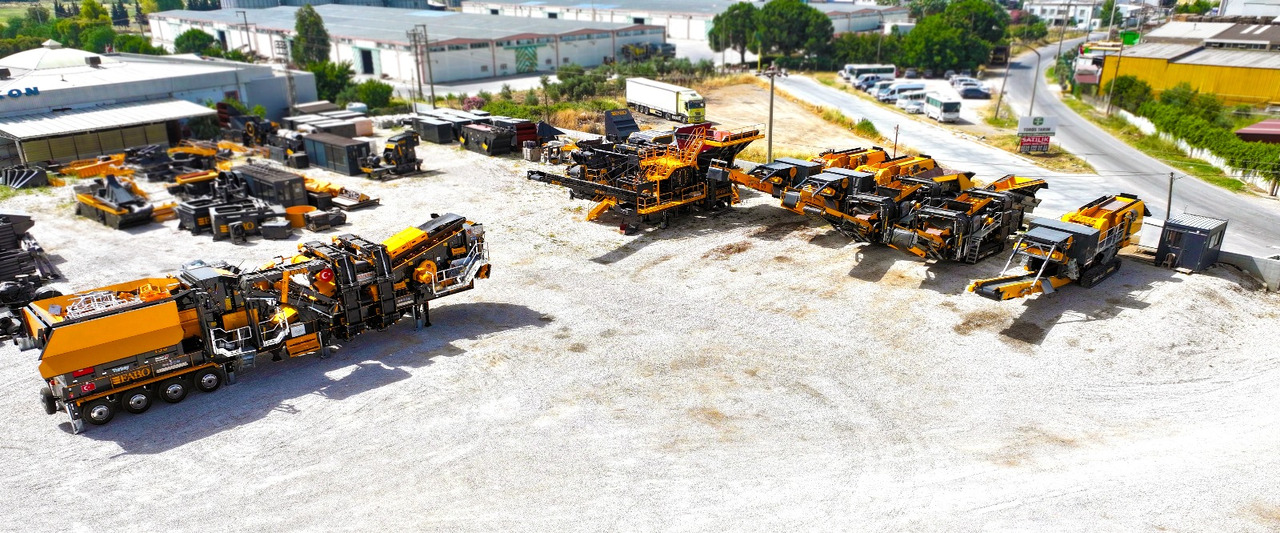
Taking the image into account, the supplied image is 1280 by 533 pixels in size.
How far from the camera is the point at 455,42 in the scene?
237 ft

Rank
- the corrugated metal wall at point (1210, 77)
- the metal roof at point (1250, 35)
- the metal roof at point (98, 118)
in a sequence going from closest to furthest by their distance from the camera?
the metal roof at point (98, 118) < the corrugated metal wall at point (1210, 77) < the metal roof at point (1250, 35)

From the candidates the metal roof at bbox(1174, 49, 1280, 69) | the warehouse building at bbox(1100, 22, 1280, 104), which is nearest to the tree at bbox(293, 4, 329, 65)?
the warehouse building at bbox(1100, 22, 1280, 104)

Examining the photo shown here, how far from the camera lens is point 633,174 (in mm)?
29703

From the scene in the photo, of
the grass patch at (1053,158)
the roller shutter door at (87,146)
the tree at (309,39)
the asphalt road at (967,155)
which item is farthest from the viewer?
the tree at (309,39)

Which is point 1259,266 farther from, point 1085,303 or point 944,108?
point 944,108

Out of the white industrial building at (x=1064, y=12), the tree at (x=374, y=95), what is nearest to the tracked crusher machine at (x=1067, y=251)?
the tree at (x=374, y=95)

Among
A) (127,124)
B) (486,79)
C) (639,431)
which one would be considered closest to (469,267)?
(639,431)

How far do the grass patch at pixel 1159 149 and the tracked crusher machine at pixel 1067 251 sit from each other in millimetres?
17829

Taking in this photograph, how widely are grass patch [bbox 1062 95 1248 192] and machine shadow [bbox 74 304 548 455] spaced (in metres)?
32.0

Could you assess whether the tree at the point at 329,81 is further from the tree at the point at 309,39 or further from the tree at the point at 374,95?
the tree at the point at 309,39

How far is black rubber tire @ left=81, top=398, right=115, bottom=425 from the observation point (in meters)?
16.0

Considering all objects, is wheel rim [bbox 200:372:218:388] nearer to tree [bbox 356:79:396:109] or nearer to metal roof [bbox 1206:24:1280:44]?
tree [bbox 356:79:396:109]

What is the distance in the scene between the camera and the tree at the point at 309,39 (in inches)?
3088

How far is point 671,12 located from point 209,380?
98477 mm
